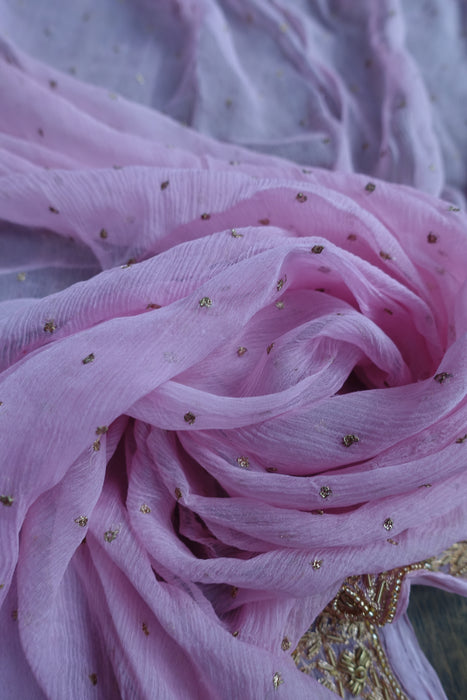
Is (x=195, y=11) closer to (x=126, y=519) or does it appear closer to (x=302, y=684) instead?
(x=126, y=519)

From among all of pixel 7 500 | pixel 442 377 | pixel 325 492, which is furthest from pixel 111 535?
pixel 442 377

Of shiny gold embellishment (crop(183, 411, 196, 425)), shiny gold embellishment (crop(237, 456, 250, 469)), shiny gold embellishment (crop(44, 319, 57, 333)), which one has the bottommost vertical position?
shiny gold embellishment (crop(237, 456, 250, 469))

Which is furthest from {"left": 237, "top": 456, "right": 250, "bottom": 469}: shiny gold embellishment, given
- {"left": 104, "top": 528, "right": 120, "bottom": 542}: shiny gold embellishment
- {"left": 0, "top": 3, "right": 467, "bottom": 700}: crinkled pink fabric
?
{"left": 104, "top": 528, "right": 120, "bottom": 542}: shiny gold embellishment

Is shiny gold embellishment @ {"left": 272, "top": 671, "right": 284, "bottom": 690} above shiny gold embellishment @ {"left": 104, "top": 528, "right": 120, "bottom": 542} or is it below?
below

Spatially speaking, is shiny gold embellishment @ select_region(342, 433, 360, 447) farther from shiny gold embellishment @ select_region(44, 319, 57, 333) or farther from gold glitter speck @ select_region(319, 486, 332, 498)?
shiny gold embellishment @ select_region(44, 319, 57, 333)

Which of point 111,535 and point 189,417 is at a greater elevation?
point 189,417

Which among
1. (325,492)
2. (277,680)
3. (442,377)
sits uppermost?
(442,377)

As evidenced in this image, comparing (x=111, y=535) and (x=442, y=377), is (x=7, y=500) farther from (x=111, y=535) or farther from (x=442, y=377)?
(x=442, y=377)
